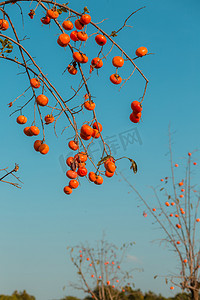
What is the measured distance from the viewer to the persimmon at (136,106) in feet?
4.78

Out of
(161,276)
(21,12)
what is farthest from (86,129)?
(161,276)

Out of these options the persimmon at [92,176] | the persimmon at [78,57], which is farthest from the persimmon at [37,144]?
the persimmon at [78,57]

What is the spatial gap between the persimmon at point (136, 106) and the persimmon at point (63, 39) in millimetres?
411

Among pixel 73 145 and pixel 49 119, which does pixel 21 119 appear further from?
pixel 73 145

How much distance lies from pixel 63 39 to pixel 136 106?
0.45 meters

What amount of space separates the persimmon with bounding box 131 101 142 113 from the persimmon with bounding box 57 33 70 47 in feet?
1.35

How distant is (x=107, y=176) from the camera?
1.47m

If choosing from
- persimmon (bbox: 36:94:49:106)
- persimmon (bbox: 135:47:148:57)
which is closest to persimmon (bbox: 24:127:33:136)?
persimmon (bbox: 36:94:49:106)

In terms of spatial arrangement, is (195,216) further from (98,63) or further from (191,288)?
(98,63)

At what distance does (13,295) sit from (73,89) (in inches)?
153

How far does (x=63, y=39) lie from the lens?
1480 mm

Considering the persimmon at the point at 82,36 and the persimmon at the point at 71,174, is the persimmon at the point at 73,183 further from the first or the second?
the persimmon at the point at 82,36

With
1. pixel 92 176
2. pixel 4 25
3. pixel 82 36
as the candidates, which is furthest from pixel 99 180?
pixel 4 25

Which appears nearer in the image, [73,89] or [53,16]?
[53,16]
